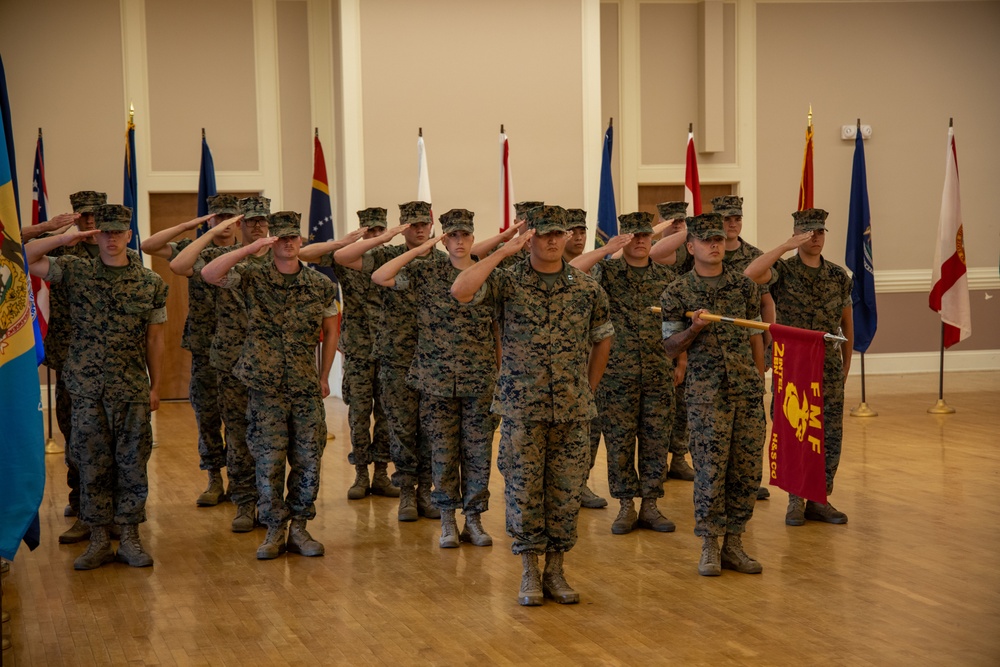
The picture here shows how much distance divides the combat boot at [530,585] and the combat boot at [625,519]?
3.93ft

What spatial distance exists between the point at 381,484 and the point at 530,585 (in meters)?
2.46

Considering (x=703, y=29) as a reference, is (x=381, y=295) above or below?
below

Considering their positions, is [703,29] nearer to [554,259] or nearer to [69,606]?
[554,259]

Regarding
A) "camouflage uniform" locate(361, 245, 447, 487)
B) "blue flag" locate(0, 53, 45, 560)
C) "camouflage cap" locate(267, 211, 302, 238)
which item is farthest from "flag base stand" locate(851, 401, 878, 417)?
"blue flag" locate(0, 53, 45, 560)

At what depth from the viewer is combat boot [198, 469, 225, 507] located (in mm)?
6729

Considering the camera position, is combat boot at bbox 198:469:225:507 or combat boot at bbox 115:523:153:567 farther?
combat boot at bbox 198:469:225:507

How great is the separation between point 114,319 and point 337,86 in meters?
6.34

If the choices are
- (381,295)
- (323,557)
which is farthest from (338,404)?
(323,557)

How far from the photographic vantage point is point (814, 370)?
4586mm

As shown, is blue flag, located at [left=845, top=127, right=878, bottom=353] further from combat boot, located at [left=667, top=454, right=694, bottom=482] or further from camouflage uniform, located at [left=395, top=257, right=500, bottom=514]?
camouflage uniform, located at [left=395, top=257, right=500, bottom=514]

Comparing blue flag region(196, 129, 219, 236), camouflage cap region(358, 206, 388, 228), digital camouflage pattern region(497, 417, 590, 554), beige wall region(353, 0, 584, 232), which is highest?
beige wall region(353, 0, 584, 232)

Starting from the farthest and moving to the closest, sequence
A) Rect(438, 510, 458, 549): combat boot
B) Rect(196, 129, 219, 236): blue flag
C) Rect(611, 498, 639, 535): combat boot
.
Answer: Rect(196, 129, 219, 236): blue flag < Rect(611, 498, 639, 535): combat boot < Rect(438, 510, 458, 549): combat boot

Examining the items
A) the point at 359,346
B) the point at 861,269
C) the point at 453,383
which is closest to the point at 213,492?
the point at 359,346

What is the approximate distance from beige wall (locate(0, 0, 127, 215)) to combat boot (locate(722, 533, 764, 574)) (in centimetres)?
791
